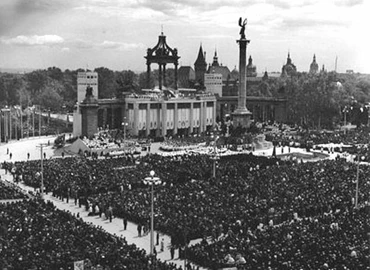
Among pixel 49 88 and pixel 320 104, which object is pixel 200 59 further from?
pixel 320 104

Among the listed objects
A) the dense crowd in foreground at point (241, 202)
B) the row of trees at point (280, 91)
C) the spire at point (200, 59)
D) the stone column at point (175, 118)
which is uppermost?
the spire at point (200, 59)

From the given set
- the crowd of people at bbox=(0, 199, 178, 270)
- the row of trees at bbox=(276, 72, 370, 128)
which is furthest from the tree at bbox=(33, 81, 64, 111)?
the crowd of people at bbox=(0, 199, 178, 270)

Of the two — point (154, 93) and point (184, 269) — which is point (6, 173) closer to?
point (184, 269)

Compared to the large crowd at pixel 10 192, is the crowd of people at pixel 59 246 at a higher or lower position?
higher

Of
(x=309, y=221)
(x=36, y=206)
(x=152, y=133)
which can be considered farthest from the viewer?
(x=152, y=133)

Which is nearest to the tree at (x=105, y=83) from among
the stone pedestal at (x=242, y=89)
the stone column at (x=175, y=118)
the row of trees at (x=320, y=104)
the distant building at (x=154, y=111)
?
the distant building at (x=154, y=111)

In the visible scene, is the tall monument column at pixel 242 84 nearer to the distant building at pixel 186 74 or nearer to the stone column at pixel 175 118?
the stone column at pixel 175 118

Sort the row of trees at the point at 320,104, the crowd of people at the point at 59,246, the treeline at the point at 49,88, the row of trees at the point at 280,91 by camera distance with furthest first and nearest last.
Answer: the treeline at the point at 49,88 < the row of trees at the point at 280,91 < the row of trees at the point at 320,104 < the crowd of people at the point at 59,246

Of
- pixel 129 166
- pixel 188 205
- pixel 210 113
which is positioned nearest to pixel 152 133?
pixel 210 113
